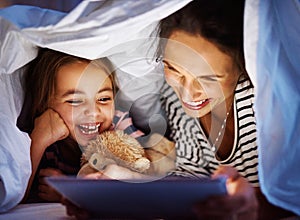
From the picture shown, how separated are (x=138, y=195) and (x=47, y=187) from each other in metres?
0.39

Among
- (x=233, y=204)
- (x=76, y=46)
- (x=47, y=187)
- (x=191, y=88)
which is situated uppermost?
(x=76, y=46)

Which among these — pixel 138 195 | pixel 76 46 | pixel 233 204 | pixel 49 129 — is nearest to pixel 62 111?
pixel 49 129

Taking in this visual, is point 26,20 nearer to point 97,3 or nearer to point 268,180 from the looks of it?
point 97,3

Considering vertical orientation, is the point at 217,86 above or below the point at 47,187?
above

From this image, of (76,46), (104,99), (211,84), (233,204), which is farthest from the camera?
(104,99)

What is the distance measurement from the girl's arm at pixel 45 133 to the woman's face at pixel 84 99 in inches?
0.8

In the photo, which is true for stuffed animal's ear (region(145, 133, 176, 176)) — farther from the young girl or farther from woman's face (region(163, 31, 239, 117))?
woman's face (region(163, 31, 239, 117))

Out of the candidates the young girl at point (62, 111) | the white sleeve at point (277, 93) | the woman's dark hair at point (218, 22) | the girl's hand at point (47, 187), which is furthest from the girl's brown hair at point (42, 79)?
the white sleeve at point (277, 93)

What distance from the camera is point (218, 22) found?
3.64 feet

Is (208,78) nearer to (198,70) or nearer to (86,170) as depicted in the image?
(198,70)

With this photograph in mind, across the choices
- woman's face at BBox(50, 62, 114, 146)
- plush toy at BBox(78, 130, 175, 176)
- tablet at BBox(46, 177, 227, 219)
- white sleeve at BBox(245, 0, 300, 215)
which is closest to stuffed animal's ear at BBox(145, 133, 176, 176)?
plush toy at BBox(78, 130, 175, 176)

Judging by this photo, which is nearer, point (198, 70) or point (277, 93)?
point (277, 93)

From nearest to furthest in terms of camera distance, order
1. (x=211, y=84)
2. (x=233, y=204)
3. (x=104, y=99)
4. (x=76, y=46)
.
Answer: (x=233, y=204)
(x=76, y=46)
(x=211, y=84)
(x=104, y=99)

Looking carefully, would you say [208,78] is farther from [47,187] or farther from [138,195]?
[47,187]
